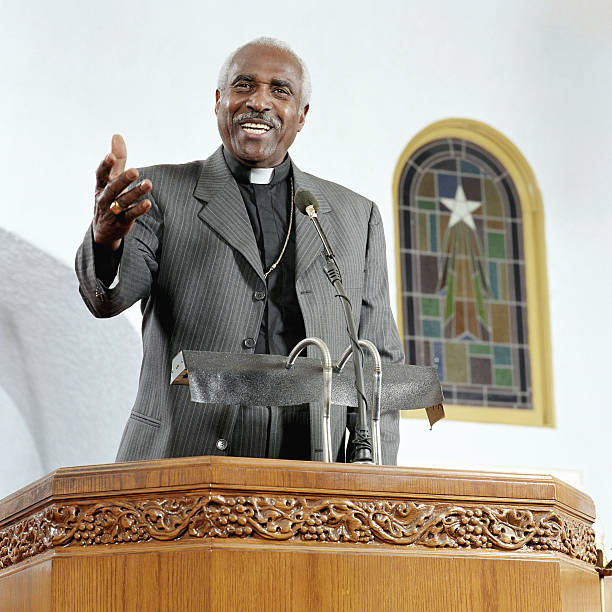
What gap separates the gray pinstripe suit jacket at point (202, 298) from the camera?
309 centimetres

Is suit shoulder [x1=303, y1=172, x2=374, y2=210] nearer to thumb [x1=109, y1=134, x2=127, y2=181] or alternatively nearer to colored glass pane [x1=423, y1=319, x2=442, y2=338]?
thumb [x1=109, y1=134, x2=127, y2=181]

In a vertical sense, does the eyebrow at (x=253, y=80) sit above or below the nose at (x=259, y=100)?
above

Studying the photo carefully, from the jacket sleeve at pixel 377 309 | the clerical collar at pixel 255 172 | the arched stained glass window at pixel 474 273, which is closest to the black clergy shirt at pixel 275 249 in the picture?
the clerical collar at pixel 255 172

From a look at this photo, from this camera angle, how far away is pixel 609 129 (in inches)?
309

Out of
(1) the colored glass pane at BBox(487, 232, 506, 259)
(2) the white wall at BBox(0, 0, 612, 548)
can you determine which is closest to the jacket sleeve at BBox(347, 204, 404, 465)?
(2) the white wall at BBox(0, 0, 612, 548)

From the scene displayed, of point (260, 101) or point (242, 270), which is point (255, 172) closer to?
point (260, 101)

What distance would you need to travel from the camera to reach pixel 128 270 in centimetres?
305

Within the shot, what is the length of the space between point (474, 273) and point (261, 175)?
14.1 feet

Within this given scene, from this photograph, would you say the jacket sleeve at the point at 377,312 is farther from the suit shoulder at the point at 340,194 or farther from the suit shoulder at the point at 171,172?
the suit shoulder at the point at 171,172

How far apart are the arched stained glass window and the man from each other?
3863mm

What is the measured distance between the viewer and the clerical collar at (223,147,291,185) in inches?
138

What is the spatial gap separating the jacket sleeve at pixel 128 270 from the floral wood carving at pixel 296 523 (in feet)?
2.02

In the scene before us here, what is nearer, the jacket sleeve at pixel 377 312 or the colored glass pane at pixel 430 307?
the jacket sleeve at pixel 377 312

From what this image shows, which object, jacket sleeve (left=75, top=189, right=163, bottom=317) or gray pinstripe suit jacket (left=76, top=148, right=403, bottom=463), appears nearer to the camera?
jacket sleeve (left=75, top=189, right=163, bottom=317)
